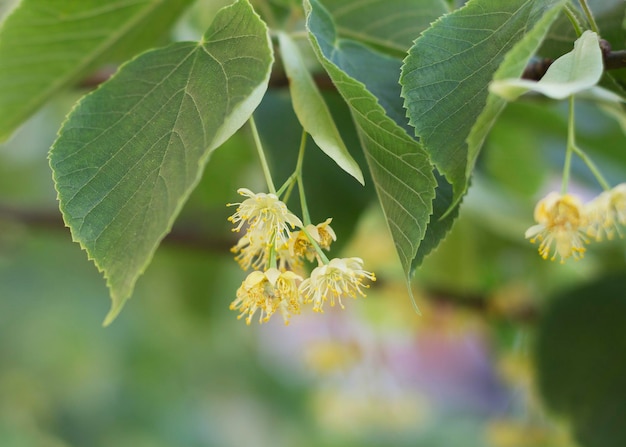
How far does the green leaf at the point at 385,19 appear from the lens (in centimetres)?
52

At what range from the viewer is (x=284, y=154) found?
0.60 m

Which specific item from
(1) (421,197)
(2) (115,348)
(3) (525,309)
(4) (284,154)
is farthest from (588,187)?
(2) (115,348)

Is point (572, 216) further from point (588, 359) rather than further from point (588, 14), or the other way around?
point (588, 359)

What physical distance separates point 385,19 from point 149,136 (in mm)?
253

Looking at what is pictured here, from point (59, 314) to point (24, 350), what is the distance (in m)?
0.13

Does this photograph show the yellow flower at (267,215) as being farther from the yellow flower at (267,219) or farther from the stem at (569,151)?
the stem at (569,151)

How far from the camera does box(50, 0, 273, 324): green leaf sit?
0.34m

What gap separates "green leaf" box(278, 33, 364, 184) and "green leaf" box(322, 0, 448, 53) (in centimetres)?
13

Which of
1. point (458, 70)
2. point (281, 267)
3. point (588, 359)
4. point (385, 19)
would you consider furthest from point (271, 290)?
point (588, 359)

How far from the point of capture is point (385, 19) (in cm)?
55

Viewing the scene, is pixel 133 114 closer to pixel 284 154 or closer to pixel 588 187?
pixel 284 154

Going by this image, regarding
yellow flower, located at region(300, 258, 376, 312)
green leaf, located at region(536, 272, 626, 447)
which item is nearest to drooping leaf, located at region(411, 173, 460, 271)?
yellow flower, located at region(300, 258, 376, 312)

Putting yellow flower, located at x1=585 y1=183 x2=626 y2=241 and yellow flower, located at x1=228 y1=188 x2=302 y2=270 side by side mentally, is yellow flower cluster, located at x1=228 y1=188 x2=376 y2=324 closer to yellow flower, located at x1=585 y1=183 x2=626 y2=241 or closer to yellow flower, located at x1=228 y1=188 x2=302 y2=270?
yellow flower, located at x1=228 y1=188 x2=302 y2=270

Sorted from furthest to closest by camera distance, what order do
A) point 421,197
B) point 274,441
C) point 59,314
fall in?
point 274,441 → point 59,314 → point 421,197
